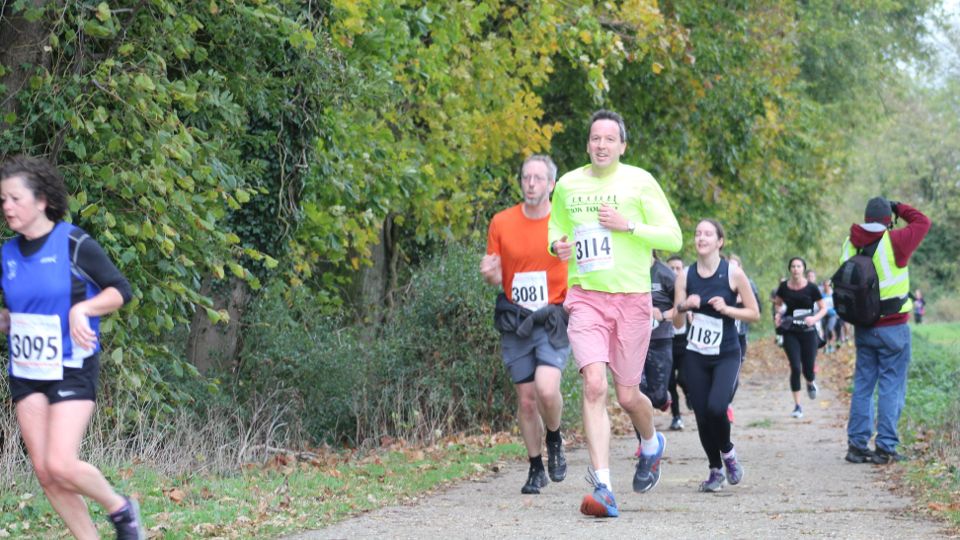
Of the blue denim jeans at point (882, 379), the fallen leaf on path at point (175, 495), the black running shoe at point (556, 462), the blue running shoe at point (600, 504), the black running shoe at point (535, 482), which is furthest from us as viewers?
the blue denim jeans at point (882, 379)

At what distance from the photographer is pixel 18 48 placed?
35.1 feet

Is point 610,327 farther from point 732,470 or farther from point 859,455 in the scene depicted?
point 859,455

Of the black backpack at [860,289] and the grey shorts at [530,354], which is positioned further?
the black backpack at [860,289]

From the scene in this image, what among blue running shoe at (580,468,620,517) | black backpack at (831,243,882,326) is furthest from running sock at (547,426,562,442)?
black backpack at (831,243,882,326)

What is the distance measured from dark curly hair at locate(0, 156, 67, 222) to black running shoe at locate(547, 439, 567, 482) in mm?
4893

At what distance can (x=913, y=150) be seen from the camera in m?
71.2

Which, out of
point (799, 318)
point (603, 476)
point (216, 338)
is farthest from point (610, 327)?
point (799, 318)

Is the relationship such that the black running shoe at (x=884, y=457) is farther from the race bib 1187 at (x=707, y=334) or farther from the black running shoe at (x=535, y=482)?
the black running shoe at (x=535, y=482)

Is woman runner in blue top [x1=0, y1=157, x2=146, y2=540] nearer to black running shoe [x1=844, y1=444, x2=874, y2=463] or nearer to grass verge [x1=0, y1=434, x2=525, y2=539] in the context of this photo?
grass verge [x1=0, y1=434, x2=525, y2=539]

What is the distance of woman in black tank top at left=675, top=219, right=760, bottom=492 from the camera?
10008 millimetres

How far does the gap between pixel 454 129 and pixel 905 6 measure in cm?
1905

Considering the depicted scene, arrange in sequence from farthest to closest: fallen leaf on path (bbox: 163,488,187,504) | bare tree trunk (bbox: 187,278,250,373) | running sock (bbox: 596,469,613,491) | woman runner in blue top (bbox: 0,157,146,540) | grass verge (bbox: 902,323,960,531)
Result: bare tree trunk (bbox: 187,278,250,373)
grass verge (bbox: 902,323,960,531)
fallen leaf on path (bbox: 163,488,187,504)
running sock (bbox: 596,469,613,491)
woman runner in blue top (bbox: 0,157,146,540)

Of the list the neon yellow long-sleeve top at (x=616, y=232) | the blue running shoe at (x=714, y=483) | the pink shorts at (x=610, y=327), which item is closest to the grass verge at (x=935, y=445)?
the blue running shoe at (x=714, y=483)

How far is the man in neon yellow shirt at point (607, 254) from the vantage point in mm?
8742
